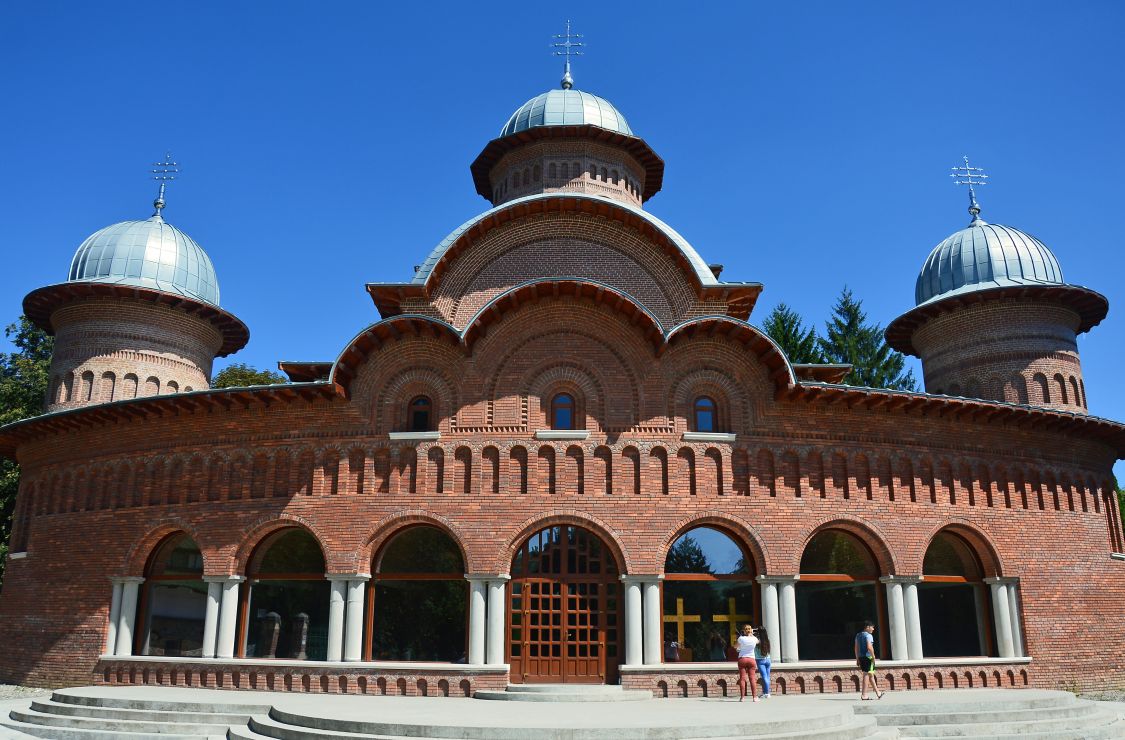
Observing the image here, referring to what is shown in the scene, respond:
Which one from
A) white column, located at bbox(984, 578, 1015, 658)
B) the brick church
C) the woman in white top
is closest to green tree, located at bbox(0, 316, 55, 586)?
the brick church

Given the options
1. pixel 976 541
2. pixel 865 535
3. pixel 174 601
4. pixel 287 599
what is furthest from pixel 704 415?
pixel 174 601

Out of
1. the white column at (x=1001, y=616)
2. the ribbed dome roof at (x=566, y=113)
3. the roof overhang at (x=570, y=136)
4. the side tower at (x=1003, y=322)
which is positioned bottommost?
the white column at (x=1001, y=616)

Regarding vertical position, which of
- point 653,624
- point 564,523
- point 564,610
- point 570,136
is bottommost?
point 653,624

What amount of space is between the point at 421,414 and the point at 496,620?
4.75 meters

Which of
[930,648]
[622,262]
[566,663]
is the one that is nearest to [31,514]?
[566,663]

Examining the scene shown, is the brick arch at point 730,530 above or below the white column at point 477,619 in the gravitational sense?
above

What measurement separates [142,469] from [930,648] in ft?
60.2

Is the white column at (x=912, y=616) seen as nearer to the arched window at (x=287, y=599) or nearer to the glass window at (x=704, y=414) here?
the glass window at (x=704, y=414)

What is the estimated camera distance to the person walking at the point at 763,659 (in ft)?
53.3

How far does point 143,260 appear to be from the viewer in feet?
88.9

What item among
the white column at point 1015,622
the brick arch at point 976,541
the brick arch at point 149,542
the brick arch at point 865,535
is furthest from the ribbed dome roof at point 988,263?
the brick arch at point 149,542

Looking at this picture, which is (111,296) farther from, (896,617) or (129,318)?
(896,617)

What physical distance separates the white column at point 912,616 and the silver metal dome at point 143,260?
22.3m

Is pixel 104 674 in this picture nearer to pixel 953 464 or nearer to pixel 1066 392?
pixel 953 464
